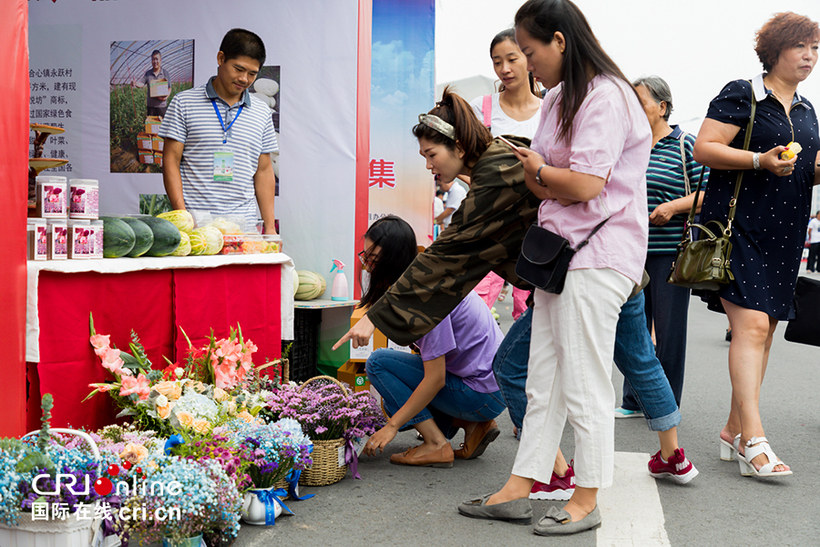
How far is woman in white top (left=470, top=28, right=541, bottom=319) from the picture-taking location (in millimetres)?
4227

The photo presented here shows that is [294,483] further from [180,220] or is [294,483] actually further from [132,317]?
[180,220]

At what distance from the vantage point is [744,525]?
2756mm

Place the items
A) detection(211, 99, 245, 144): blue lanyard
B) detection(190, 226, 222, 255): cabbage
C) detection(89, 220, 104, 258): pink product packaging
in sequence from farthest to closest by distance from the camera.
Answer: detection(211, 99, 245, 144): blue lanyard, detection(190, 226, 222, 255): cabbage, detection(89, 220, 104, 258): pink product packaging

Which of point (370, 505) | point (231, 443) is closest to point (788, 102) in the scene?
point (370, 505)

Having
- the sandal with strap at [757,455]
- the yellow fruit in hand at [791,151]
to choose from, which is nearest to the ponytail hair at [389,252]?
the yellow fruit in hand at [791,151]

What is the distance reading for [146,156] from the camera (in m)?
5.45

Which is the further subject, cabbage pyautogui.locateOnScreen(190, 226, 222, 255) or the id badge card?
the id badge card

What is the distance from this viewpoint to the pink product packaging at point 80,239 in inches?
115

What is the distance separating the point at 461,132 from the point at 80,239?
1.62 meters

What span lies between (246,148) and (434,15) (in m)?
1.93

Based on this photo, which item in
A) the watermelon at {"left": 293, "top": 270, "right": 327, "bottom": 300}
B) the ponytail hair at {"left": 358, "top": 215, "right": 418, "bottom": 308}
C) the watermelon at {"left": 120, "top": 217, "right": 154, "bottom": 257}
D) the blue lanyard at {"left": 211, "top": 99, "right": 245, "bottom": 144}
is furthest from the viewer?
the watermelon at {"left": 293, "top": 270, "right": 327, "bottom": 300}

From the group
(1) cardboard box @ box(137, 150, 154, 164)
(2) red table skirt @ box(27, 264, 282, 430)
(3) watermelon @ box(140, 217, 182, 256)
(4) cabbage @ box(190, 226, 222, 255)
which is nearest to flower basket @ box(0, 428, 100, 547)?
(2) red table skirt @ box(27, 264, 282, 430)

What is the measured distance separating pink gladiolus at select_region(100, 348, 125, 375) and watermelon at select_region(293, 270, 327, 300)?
2.21 metres

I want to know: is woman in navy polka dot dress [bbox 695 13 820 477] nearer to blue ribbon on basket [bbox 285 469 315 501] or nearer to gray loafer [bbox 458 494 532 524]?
gray loafer [bbox 458 494 532 524]
